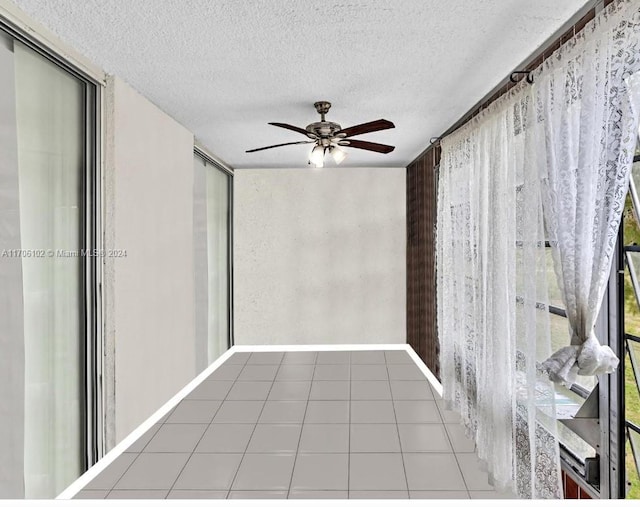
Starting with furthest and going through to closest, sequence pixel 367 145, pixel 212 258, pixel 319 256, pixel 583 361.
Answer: pixel 319 256
pixel 212 258
pixel 367 145
pixel 583 361

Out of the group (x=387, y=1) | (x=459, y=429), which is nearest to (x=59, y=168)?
(x=387, y=1)

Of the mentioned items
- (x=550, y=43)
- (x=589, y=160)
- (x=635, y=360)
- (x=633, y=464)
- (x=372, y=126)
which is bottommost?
(x=633, y=464)

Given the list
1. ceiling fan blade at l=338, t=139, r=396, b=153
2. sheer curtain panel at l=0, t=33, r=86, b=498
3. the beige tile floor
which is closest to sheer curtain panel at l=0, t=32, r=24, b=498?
sheer curtain panel at l=0, t=33, r=86, b=498

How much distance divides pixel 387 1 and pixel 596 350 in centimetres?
166

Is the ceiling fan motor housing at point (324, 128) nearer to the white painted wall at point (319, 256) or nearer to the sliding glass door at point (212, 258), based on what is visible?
the sliding glass door at point (212, 258)

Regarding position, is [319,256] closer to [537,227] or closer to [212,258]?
[212,258]

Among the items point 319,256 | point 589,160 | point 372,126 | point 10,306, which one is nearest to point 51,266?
point 10,306

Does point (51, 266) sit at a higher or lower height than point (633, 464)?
higher

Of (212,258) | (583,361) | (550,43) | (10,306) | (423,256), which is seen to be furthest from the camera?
(212,258)

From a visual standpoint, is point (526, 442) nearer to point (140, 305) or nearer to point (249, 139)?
point (140, 305)

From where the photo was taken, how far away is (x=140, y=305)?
3.08 metres

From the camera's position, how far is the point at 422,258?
510 centimetres

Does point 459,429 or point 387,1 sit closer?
point 387,1

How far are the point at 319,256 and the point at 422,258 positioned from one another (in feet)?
4.97
